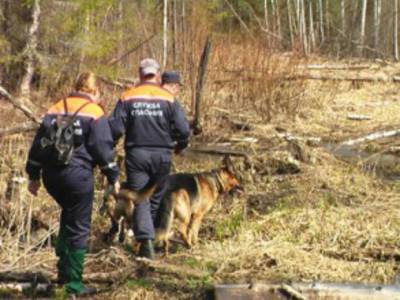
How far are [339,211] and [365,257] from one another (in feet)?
4.50

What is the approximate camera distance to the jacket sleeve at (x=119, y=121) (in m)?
6.57

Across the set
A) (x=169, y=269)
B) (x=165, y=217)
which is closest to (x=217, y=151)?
(x=165, y=217)

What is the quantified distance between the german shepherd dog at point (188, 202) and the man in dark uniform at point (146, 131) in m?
0.40

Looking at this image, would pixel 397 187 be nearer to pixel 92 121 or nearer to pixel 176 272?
pixel 176 272

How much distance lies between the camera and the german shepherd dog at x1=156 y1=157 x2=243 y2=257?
704cm

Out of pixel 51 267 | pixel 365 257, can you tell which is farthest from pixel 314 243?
pixel 51 267

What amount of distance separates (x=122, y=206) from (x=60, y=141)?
1.60 m

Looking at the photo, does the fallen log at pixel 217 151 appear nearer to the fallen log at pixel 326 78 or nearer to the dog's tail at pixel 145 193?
the fallen log at pixel 326 78

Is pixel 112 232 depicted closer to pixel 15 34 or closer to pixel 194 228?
pixel 194 228

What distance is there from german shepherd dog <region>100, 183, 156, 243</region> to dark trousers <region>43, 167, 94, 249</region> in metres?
0.83

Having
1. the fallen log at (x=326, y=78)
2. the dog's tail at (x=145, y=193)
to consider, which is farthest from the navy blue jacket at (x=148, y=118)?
the fallen log at (x=326, y=78)

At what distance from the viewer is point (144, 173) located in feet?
21.7

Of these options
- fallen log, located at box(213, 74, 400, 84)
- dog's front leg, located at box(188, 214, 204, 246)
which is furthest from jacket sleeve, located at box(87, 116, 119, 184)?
fallen log, located at box(213, 74, 400, 84)

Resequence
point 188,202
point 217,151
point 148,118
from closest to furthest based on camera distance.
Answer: point 148,118 < point 188,202 < point 217,151
